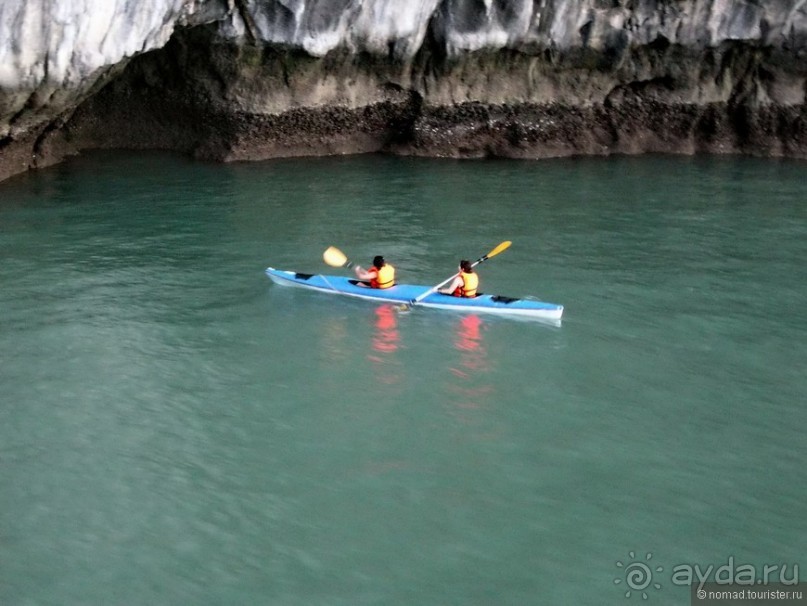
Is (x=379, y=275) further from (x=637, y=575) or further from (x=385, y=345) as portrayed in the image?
(x=637, y=575)

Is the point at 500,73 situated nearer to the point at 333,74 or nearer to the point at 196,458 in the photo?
the point at 333,74

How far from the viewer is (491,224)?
16750 millimetres

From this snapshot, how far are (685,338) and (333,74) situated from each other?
11.7 metres

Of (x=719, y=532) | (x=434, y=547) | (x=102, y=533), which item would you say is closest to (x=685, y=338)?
(x=719, y=532)

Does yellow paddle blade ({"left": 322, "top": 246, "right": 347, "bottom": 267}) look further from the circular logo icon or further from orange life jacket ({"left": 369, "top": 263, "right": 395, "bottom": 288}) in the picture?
the circular logo icon

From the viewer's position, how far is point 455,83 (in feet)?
71.8

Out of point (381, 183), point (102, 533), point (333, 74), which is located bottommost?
point (102, 533)

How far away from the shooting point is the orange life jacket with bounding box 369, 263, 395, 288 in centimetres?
1314

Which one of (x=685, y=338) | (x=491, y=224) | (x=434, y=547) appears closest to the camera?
(x=434, y=547)

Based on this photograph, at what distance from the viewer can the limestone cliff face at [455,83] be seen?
775 inches

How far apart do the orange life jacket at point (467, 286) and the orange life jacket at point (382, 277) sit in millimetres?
951

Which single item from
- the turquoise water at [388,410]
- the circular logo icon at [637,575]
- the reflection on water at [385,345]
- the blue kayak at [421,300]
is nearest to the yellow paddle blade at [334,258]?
the blue kayak at [421,300]

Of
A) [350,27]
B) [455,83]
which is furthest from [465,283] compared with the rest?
[455,83]

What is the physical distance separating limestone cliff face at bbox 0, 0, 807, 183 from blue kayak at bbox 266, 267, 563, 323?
22.4 ft
